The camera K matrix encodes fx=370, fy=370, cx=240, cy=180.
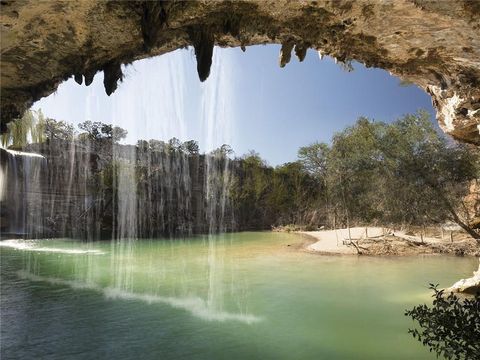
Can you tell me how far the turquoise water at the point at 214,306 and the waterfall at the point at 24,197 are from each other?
10346mm

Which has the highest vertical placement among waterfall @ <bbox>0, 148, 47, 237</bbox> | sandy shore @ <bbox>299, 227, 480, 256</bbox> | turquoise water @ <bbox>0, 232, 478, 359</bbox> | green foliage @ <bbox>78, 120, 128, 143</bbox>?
green foliage @ <bbox>78, 120, 128, 143</bbox>

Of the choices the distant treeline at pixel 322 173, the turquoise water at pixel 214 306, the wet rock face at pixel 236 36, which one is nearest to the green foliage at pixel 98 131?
the distant treeline at pixel 322 173

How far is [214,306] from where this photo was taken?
1066 centimetres

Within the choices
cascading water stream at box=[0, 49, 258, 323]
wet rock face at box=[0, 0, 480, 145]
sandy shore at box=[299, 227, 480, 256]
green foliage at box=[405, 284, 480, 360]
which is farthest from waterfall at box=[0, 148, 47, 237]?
green foliage at box=[405, 284, 480, 360]

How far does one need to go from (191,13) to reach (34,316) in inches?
324

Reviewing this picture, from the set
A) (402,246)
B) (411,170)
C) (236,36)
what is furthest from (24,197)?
(236,36)

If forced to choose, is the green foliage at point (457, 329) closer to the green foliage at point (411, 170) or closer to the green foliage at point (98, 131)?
the green foliage at point (411, 170)

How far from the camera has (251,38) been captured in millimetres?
7051

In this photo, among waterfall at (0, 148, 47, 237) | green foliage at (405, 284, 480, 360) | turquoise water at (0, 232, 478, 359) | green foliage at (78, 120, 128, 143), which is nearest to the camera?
green foliage at (405, 284, 480, 360)

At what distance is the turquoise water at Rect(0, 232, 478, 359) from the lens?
7492 millimetres

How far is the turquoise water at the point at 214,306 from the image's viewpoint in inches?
295

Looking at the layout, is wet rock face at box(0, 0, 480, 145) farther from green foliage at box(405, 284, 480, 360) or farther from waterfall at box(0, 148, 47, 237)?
waterfall at box(0, 148, 47, 237)

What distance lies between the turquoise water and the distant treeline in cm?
327

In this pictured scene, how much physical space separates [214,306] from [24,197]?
2564cm
